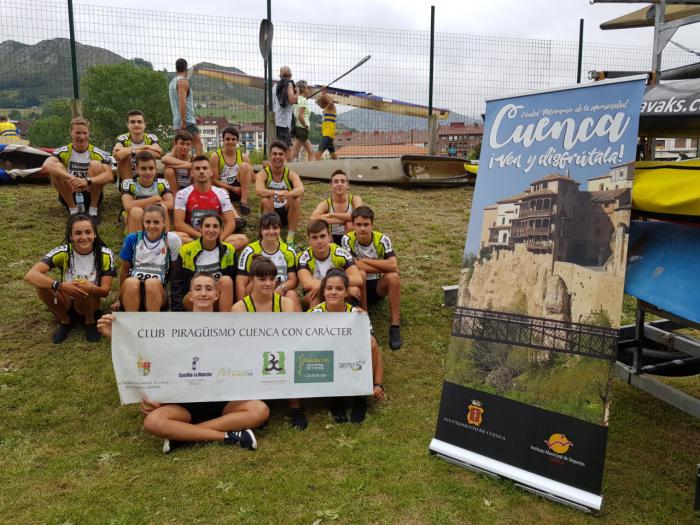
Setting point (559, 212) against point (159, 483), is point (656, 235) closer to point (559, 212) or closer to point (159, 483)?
point (559, 212)

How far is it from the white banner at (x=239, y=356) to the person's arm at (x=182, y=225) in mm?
1987

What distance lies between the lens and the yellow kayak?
8.91 feet

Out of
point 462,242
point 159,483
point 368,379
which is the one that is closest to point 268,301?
point 368,379

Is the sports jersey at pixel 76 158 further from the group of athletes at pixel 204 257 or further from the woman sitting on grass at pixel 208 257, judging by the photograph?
the woman sitting on grass at pixel 208 257

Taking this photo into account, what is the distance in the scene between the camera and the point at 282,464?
332 cm

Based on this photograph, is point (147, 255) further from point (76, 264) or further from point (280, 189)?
point (280, 189)

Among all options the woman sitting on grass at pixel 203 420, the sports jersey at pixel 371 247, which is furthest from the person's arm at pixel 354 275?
the woman sitting on grass at pixel 203 420

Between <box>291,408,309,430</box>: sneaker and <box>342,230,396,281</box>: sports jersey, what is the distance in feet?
5.89

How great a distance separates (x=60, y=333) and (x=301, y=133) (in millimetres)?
5509

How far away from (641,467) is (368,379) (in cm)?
174

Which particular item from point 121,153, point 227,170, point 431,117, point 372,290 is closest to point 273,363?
point 372,290

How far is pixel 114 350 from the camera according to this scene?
357cm

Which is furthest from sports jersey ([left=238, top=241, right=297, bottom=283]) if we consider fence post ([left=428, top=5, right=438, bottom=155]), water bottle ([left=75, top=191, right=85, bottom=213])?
fence post ([left=428, top=5, right=438, bottom=155])

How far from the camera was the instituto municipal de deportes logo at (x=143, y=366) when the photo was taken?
360 centimetres
